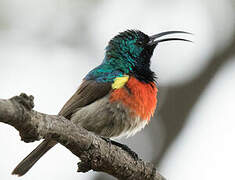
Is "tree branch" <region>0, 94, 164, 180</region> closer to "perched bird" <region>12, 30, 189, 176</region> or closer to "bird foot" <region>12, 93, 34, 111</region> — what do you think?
"bird foot" <region>12, 93, 34, 111</region>

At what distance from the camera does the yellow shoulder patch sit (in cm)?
620

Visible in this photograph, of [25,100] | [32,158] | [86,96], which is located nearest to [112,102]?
[86,96]

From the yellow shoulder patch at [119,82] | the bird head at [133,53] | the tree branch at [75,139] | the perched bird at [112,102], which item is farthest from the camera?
the bird head at [133,53]

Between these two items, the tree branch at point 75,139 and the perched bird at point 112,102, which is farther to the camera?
the perched bird at point 112,102

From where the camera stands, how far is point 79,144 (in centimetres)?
452

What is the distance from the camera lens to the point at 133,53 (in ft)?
23.4

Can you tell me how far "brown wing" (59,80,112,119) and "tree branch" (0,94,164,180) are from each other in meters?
1.27

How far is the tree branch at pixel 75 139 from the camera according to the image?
370cm

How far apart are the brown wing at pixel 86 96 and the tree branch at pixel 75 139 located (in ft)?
4.16

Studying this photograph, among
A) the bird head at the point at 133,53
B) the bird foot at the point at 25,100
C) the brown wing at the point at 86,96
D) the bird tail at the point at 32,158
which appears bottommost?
the bird tail at the point at 32,158

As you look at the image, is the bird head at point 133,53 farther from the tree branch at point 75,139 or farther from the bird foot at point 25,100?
the bird foot at point 25,100

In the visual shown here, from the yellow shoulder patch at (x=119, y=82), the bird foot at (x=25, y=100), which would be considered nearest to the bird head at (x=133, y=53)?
the yellow shoulder patch at (x=119, y=82)

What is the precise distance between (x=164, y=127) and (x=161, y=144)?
9.8 inches

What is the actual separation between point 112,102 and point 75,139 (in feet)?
5.43
